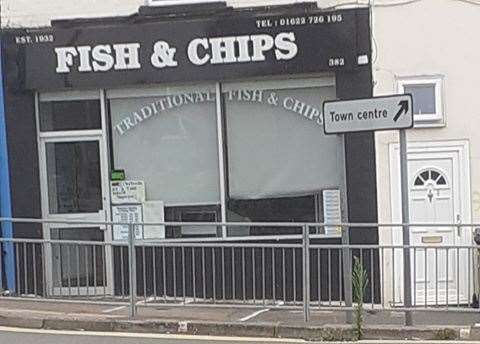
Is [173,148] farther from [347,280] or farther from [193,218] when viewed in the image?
[347,280]

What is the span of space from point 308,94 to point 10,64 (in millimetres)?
4330

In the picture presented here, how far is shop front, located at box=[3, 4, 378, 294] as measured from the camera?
11.8m

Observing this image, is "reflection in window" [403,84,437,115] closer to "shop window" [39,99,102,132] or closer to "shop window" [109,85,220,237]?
"shop window" [109,85,220,237]

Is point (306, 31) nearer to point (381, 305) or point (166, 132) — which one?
point (166, 132)

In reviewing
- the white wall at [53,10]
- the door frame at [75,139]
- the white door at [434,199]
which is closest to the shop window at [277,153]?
the white door at [434,199]

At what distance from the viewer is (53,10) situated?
12211 millimetres

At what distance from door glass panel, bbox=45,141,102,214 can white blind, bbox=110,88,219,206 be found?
15.8 inches

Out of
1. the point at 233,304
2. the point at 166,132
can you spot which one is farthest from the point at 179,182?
the point at 233,304

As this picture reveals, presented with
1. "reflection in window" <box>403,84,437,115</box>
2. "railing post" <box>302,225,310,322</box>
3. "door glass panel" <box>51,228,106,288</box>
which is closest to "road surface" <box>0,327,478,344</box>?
"railing post" <box>302,225,310,322</box>

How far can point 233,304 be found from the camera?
1051 centimetres

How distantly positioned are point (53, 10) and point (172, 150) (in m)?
2.66

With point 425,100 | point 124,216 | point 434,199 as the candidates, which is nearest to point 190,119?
point 124,216

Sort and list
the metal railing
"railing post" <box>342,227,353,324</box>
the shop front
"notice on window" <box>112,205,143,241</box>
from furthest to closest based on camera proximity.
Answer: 1. "notice on window" <box>112,205,143,241</box>
2. the shop front
3. the metal railing
4. "railing post" <box>342,227,353,324</box>

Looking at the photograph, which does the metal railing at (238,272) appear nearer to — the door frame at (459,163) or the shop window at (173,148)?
the door frame at (459,163)
